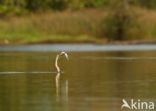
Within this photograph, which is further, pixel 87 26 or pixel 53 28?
pixel 53 28

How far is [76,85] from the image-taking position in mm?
27422

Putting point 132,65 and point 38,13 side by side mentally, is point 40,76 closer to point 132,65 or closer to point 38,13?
point 132,65

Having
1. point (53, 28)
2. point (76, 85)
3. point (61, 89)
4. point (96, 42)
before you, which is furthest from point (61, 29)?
point (61, 89)

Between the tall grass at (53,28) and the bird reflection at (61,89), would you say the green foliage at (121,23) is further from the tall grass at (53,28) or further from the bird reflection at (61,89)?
the bird reflection at (61,89)

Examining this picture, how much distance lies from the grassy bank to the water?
28495mm

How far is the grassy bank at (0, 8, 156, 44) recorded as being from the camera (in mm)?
69562

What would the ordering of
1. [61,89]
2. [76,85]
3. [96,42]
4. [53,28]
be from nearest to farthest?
[61,89] → [76,85] → [96,42] → [53,28]

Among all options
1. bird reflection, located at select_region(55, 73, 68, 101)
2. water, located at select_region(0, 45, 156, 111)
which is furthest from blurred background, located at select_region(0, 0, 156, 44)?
bird reflection, located at select_region(55, 73, 68, 101)

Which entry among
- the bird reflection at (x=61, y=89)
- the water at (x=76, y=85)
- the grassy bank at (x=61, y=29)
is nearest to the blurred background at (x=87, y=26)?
the grassy bank at (x=61, y=29)

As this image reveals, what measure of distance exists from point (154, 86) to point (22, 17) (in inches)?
1867

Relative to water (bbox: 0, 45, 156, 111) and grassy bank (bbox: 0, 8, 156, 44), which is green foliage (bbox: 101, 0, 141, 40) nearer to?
grassy bank (bbox: 0, 8, 156, 44)

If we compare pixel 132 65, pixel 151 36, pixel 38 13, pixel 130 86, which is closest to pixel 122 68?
pixel 132 65

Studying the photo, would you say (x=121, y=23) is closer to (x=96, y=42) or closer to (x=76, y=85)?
(x=96, y=42)

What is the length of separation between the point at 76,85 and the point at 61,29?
42814mm
